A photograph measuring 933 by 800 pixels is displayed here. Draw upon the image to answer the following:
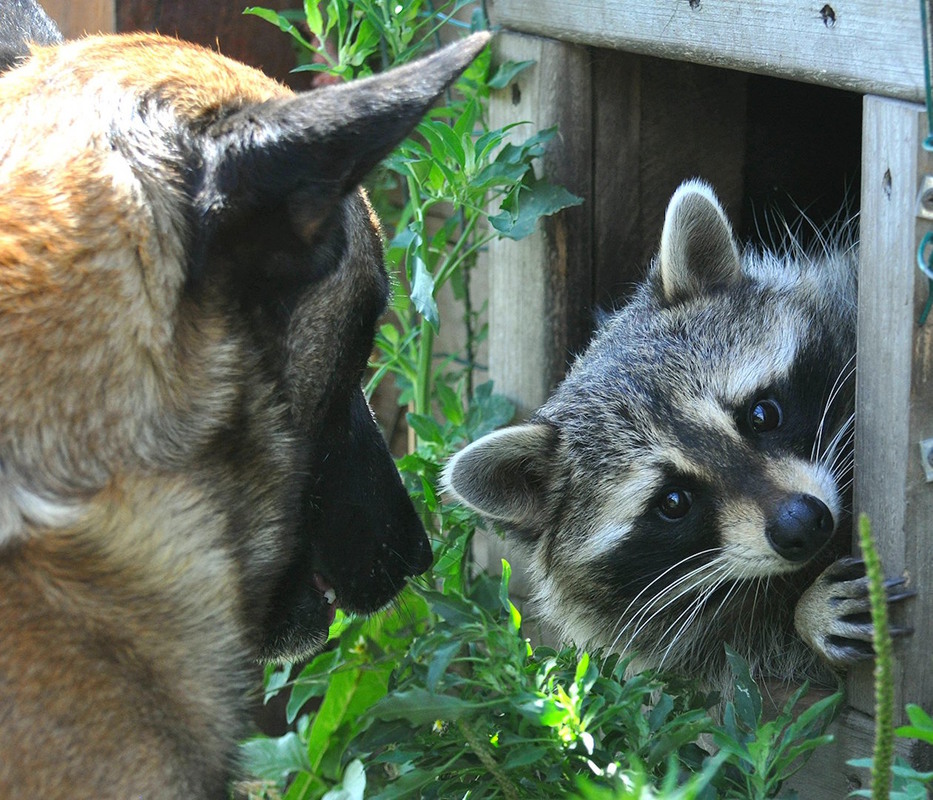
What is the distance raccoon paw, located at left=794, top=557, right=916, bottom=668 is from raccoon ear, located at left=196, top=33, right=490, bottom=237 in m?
1.26

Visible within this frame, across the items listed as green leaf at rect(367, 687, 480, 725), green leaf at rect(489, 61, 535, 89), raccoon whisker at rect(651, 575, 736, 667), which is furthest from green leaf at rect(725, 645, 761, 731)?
green leaf at rect(489, 61, 535, 89)

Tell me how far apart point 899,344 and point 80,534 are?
1389mm

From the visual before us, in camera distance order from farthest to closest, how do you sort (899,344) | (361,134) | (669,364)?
(669,364) → (899,344) → (361,134)

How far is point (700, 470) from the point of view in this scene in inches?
107

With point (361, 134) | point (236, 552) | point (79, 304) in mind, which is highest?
point (361, 134)

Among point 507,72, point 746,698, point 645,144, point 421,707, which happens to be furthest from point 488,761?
point 645,144

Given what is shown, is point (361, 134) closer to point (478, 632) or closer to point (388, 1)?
point (478, 632)

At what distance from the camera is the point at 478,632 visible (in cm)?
224

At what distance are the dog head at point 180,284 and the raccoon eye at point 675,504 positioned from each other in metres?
0.95

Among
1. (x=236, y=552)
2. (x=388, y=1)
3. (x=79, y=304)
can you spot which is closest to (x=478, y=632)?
(x=236, y=552)

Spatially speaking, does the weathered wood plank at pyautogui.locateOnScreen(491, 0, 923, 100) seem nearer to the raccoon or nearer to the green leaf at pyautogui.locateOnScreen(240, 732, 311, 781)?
the raccoon

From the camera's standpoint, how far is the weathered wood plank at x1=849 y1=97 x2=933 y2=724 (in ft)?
6.98

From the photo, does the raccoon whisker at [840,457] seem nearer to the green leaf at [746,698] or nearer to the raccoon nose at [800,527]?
the raccoon nose at [800,527]

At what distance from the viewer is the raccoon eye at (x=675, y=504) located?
9.07 ft
